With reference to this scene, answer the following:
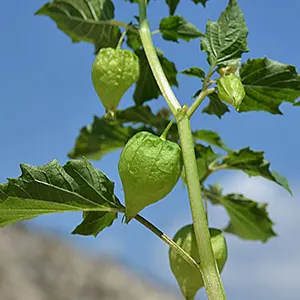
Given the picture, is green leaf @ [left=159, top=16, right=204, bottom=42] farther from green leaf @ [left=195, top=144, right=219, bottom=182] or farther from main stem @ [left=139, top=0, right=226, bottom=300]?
main stem @ [left=139, top=0, right=226, bottom=300]

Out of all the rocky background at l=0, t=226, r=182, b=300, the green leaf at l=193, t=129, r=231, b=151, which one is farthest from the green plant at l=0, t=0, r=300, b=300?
the rocky background at l=0, t=226, r=182, b=300

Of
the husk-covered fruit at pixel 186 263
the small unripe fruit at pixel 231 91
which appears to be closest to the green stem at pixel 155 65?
the small unripe fruit at pixel 231 91

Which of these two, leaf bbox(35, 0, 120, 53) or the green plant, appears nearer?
the green plant

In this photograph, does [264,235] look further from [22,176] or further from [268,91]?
[22,176]

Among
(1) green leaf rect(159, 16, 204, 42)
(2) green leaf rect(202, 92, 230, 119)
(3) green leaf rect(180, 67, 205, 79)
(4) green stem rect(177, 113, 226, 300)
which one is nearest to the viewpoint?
(4) green stem rect(177, 113, 226, 300)

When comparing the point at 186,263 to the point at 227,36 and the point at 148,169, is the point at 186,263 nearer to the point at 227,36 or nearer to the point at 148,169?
the point at 148,169

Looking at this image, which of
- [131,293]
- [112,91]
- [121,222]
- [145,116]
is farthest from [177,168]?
[131,293]

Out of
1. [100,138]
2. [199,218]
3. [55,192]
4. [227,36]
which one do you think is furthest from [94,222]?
[100,138]
